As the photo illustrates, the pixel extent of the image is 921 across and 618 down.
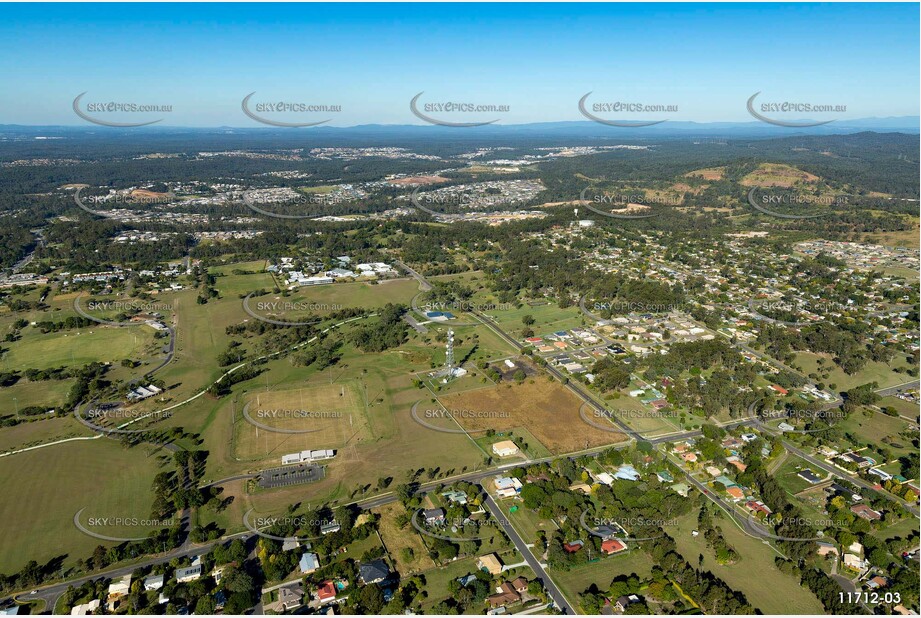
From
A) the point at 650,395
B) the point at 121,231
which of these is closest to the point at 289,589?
the point at 650,395

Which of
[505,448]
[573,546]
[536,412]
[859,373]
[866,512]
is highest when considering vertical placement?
[573,546]

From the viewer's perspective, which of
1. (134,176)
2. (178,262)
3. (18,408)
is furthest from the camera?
(134,176)

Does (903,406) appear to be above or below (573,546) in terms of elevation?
below

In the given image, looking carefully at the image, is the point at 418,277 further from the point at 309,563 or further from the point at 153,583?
the point at 153,583

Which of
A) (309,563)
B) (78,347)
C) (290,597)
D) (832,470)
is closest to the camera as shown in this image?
(290,597)

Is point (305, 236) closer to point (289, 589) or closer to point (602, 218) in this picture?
point (602, 218)

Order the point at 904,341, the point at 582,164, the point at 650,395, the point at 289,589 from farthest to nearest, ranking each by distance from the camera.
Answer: the point at 582,164 → the point at 904,341 → the point at 650,395 → the point at 289,589

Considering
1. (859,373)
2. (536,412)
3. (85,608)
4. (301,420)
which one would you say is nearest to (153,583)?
(85,608)

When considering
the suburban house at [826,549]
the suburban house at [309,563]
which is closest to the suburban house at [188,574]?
the suburban house at [309,563]
